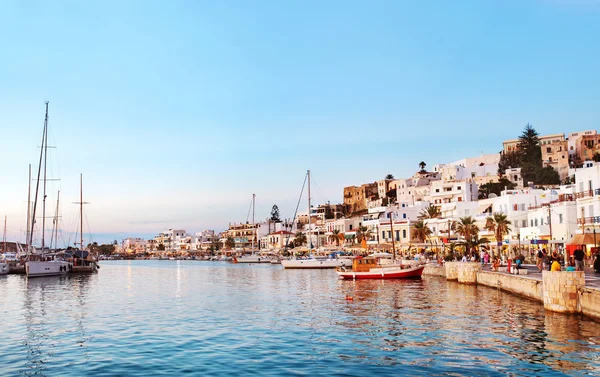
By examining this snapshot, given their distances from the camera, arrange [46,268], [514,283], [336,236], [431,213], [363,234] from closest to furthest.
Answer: [514,283] < [46,268] < [431,213] < [363,234] < [336,236]

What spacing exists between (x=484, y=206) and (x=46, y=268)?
5769 cm

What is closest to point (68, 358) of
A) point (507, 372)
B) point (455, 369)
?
point (455, 369)

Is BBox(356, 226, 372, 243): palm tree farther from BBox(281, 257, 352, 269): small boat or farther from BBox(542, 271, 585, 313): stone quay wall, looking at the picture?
BBox(542, 271, 585, 313): stone quay wall

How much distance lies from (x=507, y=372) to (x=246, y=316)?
15128 millimetres

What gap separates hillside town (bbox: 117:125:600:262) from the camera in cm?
4906

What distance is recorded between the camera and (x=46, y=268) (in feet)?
217

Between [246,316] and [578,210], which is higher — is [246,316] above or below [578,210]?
below

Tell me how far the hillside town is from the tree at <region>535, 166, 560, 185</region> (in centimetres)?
19

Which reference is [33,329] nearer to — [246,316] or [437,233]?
[246,316]

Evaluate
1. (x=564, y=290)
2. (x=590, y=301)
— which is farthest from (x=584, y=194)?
(x=590, y=301)

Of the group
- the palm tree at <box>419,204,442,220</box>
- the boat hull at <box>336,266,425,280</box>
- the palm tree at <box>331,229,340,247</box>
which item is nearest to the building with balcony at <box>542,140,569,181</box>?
the palm tree at <box>419,204,442,220</box>

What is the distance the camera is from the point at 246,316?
27.7 meters

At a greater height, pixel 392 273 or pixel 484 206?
pixel 484 206

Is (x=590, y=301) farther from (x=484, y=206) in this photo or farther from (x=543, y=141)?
(x=543, y=141)
